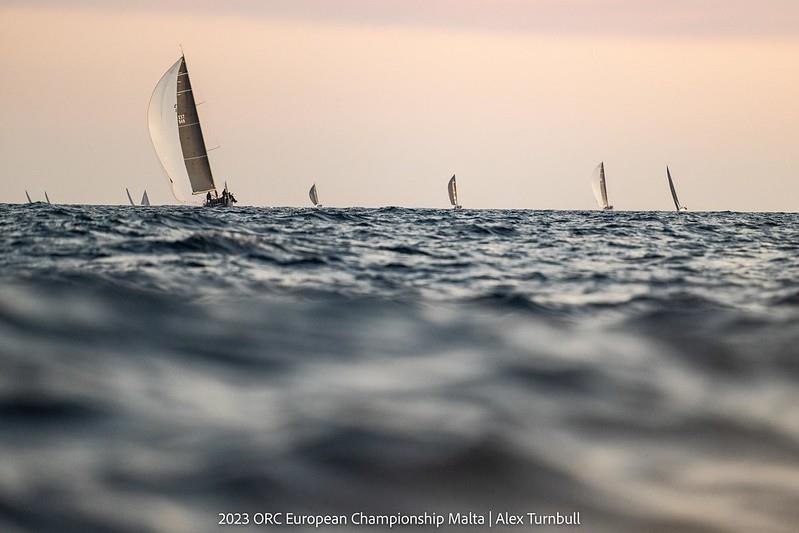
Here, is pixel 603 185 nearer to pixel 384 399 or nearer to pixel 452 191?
pixel 452 191

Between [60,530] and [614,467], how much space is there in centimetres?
242

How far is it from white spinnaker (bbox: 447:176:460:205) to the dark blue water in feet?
320

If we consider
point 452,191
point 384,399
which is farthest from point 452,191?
point 384,399

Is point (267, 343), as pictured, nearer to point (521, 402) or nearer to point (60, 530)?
point (521, 402)

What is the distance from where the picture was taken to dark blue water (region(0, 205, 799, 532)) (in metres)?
3.35

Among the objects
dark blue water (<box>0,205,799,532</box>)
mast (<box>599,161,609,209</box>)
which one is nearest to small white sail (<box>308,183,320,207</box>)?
mast (<box>599,161,609,209</box>)

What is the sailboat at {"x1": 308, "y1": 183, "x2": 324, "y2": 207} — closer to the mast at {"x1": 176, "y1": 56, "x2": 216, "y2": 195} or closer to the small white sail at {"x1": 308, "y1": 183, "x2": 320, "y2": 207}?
the small white sail at {"x1": 308, "y1": 183, "x2": 320, "y2": 207}

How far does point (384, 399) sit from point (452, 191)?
10189 centimetres

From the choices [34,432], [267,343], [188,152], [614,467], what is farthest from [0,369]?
[188,152]

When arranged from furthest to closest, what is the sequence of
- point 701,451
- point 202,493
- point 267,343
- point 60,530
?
point 267,343
point 701,451
point 202,493
point 60,530

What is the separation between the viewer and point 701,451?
12.7 feet

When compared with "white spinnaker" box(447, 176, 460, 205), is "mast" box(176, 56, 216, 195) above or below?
above

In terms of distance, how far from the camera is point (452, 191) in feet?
346

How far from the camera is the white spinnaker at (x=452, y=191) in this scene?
105000mm
